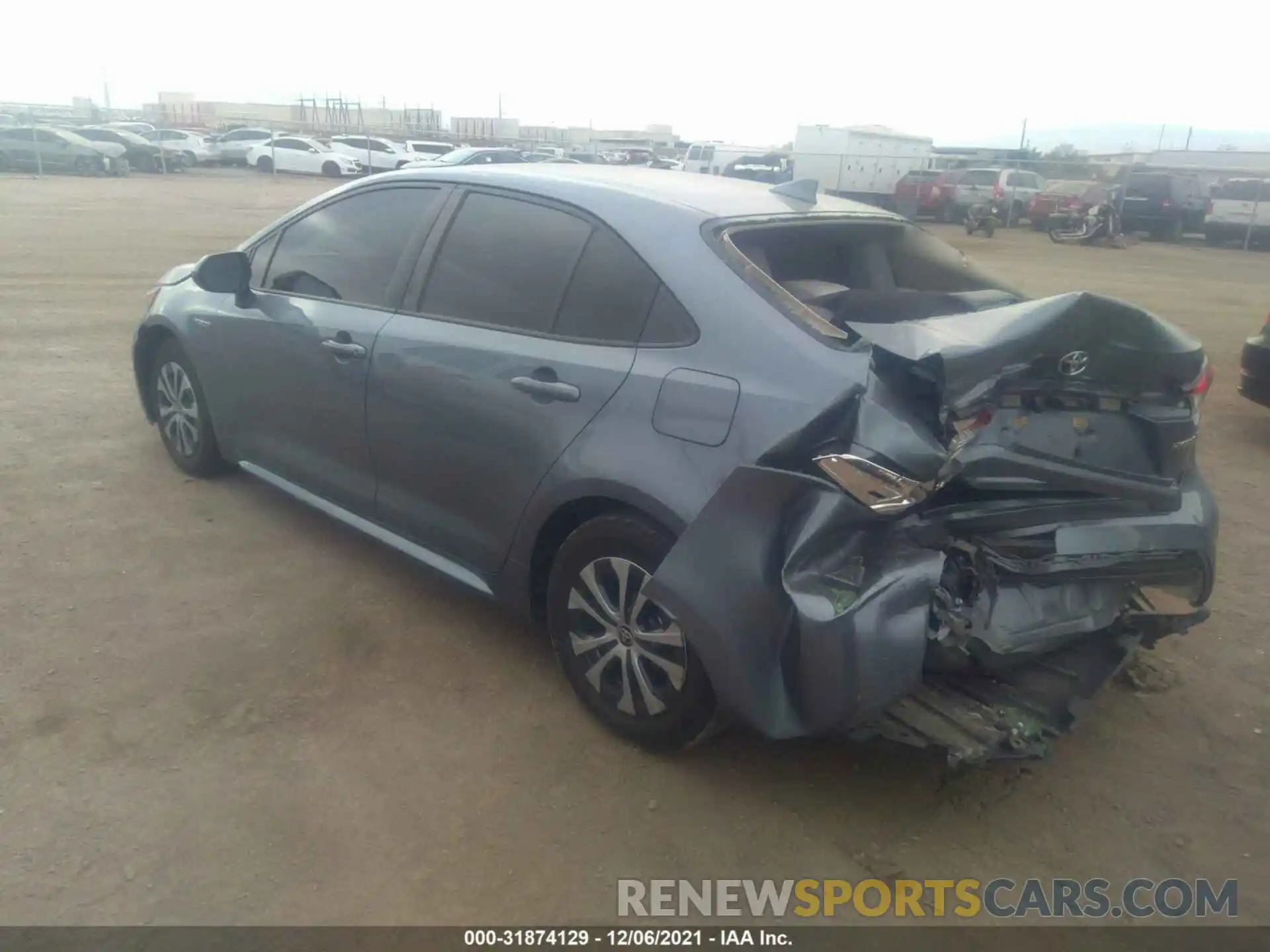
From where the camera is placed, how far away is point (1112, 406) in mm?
2943

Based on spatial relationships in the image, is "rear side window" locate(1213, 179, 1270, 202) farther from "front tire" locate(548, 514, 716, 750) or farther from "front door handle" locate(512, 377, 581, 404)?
"front tire" locate(548, 514, 716, 750)

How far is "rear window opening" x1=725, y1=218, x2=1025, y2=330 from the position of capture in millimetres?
3193

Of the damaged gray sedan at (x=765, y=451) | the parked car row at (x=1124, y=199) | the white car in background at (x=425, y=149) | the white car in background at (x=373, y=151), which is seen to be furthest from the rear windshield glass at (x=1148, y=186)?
the damaged gray sedan at (x=765, y=451)

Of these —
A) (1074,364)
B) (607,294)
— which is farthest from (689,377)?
(1074,364)

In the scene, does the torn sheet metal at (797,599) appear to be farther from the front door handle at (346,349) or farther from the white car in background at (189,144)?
the white car in background at (189,144)

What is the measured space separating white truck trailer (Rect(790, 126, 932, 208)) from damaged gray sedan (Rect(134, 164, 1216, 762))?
27.4 metres

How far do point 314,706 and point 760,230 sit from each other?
221 cm

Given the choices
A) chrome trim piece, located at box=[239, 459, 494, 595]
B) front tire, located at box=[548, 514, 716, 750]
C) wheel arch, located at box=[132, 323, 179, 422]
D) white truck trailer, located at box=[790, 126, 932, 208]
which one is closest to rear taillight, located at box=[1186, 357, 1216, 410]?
front tire, located at box=[548, 514, 716, 750]

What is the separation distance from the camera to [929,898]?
105 inches

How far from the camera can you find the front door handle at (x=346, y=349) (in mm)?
3861

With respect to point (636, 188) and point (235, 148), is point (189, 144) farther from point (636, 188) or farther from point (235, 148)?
point (636, 188)

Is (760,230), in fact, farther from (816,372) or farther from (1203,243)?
(1203,243)

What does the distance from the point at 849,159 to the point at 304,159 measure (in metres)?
19.1

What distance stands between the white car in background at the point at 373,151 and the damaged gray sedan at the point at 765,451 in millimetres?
34178
